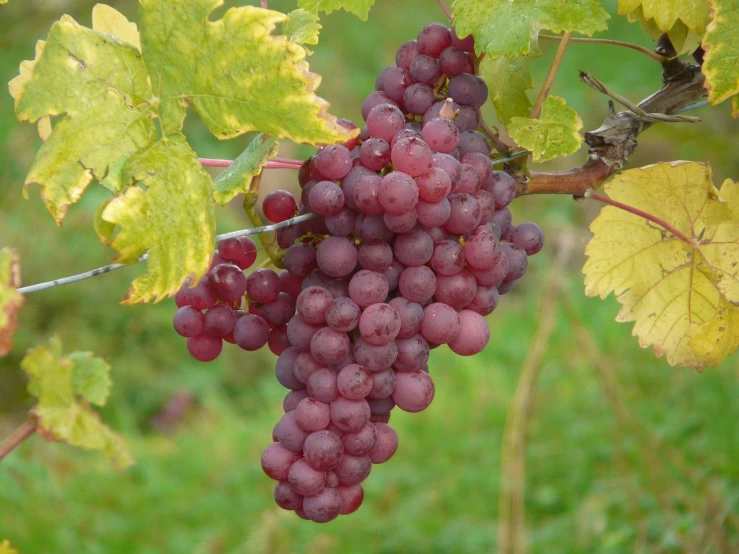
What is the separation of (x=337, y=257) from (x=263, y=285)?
0.10 metres

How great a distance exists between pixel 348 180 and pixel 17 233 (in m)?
2.93

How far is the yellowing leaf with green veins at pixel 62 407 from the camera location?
89 centimetres

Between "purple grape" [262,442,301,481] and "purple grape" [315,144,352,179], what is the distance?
0.71 feet

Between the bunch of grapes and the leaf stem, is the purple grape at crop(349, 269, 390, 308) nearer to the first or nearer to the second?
the bunch of grapes

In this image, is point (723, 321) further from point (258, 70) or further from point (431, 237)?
point (258, 70)

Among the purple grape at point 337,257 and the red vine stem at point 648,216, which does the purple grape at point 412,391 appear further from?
the red vine stem at point 648,216

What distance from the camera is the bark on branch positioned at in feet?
2.33

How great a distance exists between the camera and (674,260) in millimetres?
778

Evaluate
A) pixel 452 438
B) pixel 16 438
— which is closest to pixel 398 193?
pixel 16 438

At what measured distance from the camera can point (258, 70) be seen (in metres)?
0.56

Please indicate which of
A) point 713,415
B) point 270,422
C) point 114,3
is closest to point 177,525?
point 270,422

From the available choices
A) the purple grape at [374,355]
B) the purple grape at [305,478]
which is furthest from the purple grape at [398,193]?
the purple grape at [305,478]

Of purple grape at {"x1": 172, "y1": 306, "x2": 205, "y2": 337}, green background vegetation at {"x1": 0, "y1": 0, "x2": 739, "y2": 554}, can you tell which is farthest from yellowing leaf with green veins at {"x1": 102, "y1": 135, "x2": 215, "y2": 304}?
green background vegetation at {"x1": 0, "y1": 0, "x2": 739, "y2": 554}

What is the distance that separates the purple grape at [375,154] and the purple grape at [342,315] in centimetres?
11
